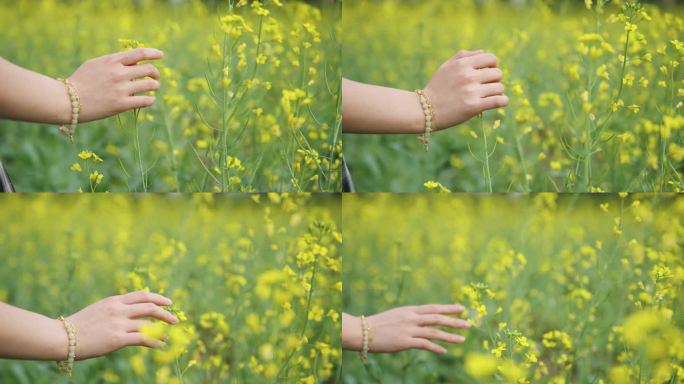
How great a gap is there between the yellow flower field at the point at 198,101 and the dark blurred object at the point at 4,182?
0.07 feet

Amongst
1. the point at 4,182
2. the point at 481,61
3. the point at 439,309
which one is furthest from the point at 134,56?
the point at 439,309

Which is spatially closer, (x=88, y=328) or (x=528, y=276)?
(x=88, y=328)

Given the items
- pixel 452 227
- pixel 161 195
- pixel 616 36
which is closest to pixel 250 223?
pixel 161 195

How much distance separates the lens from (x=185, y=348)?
5.65 feet

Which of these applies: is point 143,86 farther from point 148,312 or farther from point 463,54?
point 463,54

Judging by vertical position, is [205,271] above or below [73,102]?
below

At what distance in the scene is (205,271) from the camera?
5.80 ft

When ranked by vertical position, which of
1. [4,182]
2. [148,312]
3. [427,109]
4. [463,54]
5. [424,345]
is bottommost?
[424,345]

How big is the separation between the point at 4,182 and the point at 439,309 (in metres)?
0.92

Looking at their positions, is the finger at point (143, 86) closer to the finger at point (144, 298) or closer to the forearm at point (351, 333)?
the finger at point (144, 298)

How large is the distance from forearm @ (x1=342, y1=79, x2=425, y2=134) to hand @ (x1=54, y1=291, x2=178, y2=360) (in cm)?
56

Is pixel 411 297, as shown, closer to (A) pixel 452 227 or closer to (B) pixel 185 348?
(A) pixel 452 227

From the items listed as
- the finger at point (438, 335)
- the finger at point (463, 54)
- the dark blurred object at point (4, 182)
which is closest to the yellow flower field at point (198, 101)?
the dark blurred object at point (4, 182)

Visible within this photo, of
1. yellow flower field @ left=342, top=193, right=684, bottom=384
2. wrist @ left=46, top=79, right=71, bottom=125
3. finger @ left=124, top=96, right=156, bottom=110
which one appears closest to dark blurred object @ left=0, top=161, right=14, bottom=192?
wrist @ left=46, top=79, right=71, bottom=125
